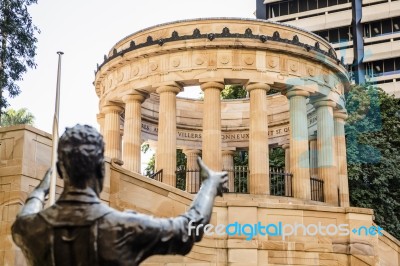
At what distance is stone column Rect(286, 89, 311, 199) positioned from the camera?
113ft

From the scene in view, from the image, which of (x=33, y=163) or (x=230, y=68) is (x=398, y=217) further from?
(x=33, y=163)

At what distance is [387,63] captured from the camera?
8575 cm

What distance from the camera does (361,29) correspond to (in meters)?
86.8

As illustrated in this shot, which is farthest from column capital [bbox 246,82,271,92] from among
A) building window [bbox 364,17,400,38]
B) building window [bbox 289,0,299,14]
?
building window [bbox 289,0,299,14]

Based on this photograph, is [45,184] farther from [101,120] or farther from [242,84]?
[101,120]

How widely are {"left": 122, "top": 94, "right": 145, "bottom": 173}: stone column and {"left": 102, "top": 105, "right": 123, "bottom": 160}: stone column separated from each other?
80.7 inches

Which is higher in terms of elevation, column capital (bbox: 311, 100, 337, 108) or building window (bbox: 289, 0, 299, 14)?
building window (bbox: 289, 0, 299, 14)

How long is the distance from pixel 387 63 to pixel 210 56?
56532 mm

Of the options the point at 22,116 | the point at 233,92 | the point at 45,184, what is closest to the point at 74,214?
the point at 45,184

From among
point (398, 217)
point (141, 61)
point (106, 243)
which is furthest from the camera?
point (398, 217)

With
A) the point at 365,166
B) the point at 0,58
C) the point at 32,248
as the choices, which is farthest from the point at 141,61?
the point at 32,248

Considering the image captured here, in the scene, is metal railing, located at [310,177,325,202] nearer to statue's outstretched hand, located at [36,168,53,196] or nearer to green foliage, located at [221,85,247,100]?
green foliage, located at [221,85,247,100]

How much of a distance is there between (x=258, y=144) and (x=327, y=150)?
5398 millimetres

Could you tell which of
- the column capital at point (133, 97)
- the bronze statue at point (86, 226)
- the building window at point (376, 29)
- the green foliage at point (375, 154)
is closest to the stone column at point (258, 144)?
the column capital at point (133, 97)
